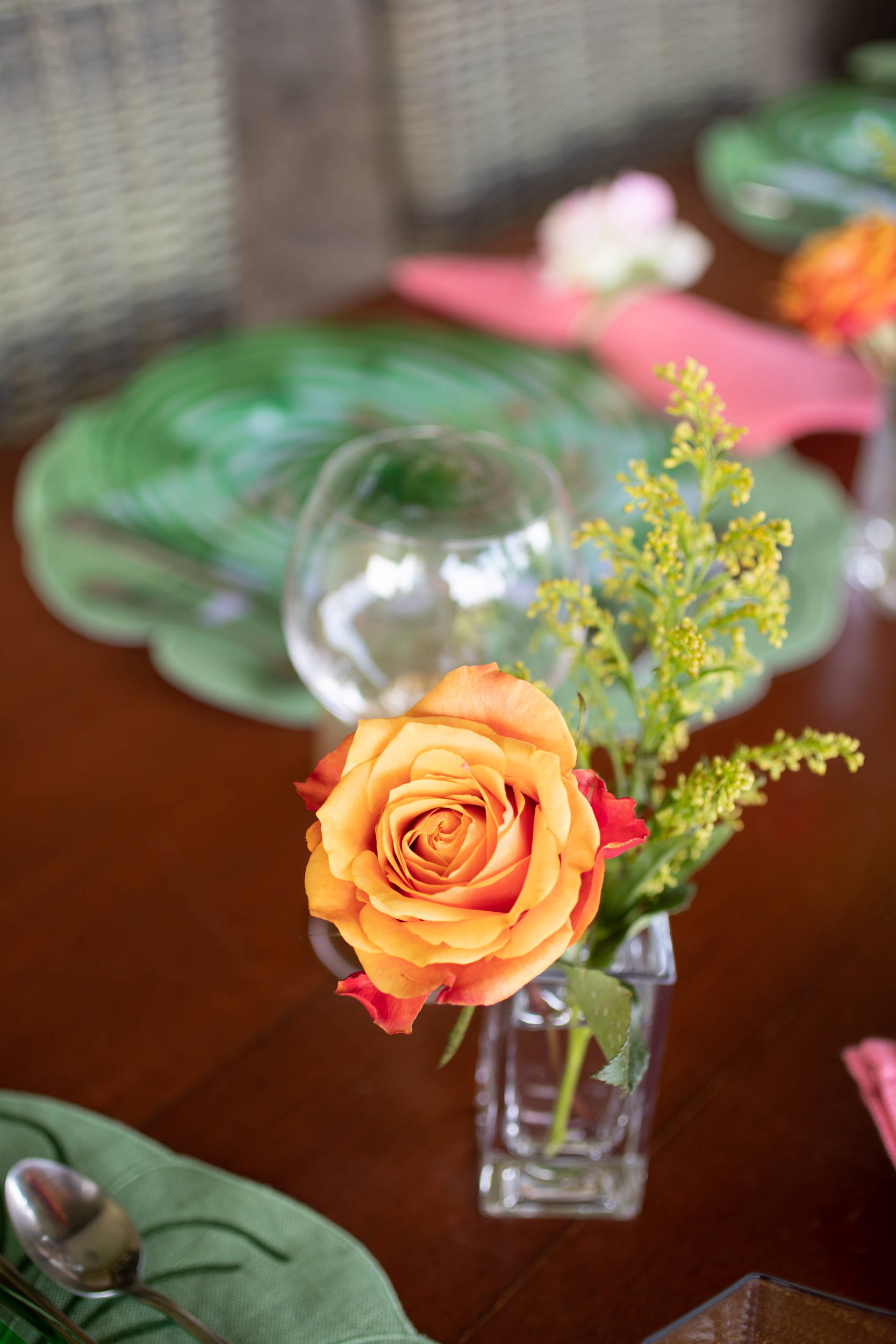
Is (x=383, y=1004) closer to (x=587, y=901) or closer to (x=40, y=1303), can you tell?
(x=587, y=901)

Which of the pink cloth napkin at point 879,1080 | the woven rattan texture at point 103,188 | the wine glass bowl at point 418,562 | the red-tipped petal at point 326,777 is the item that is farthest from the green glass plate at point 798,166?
the red-tipped petal at point 326,777

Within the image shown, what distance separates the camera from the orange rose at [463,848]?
31 cm

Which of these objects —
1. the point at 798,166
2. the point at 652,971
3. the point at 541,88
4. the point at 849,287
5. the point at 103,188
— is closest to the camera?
the point at 652,971

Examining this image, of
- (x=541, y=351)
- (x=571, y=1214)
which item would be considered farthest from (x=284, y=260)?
(x=571, y=1214)

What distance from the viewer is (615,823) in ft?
1.12

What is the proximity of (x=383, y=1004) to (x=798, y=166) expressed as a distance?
1.22 meters

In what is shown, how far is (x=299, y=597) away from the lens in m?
0.56

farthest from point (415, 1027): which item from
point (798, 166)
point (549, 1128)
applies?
point (798, 166)

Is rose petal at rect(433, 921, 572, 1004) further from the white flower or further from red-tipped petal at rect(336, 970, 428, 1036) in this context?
the white flower

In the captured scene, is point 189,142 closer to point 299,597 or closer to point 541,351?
point 541,351

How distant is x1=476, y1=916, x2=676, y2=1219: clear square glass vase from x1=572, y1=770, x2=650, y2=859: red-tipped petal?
0.35 feet

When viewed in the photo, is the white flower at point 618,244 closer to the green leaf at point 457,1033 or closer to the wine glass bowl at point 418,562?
the wine glass bowl at point 418,562

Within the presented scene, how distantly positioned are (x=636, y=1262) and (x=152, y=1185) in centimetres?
17

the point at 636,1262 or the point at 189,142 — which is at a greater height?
the point at 189,142
